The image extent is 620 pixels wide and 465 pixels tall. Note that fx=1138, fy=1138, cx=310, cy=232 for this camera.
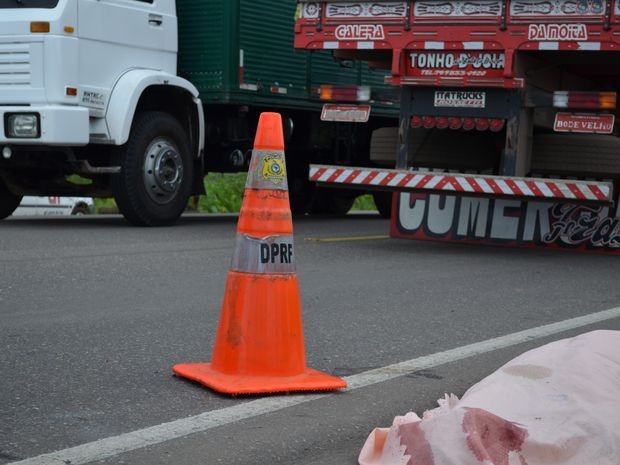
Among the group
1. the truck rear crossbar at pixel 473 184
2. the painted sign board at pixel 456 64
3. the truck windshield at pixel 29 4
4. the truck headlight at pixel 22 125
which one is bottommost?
the truck rear crossbar at pixel 473 184

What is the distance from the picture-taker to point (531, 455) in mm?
3377

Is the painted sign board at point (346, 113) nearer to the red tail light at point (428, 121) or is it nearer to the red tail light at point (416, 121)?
the red tail light at point (416, 121)

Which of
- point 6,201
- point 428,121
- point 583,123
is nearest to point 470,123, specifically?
point 428,121

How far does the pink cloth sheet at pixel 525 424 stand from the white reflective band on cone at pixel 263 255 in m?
1.06

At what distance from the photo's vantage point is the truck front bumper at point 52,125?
10352 millimetres

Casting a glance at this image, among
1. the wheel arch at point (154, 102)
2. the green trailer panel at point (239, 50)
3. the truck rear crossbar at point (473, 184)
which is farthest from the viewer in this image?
the green trailer panel at point (239, 50)

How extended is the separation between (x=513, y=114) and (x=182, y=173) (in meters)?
3.78

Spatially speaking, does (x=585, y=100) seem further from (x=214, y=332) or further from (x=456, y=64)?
(x=214, y=332)

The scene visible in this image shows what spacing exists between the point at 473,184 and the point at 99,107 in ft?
12.2

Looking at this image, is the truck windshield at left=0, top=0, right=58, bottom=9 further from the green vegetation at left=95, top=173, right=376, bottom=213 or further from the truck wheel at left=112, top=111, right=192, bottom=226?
the green vegetation at left=95, top=173, right=376, bottom=213

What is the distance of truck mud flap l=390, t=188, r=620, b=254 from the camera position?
10.7 metres

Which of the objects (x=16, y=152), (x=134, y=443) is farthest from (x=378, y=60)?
Answer: (x=134, y=443)

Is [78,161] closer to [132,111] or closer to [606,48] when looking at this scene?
[132,111]

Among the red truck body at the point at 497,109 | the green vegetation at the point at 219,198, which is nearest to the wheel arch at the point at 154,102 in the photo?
the red truck body at the point at 497,109
